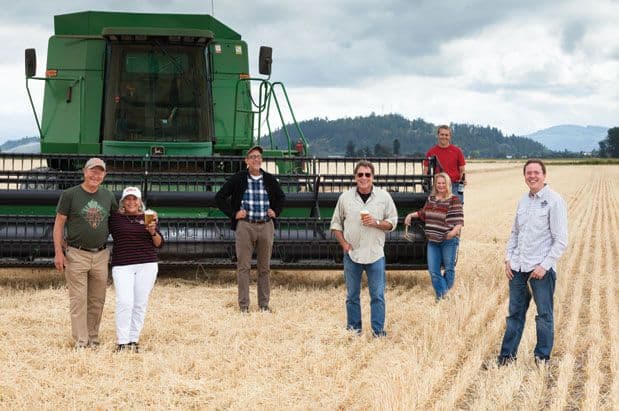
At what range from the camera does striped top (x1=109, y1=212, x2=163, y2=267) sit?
627 centimetres

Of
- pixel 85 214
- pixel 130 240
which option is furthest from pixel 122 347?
pixel 85 214

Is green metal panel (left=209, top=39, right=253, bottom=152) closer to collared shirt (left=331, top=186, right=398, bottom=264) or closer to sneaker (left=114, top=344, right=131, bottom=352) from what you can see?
collared shirt (left=331, top=186, right=398, bottom=264)

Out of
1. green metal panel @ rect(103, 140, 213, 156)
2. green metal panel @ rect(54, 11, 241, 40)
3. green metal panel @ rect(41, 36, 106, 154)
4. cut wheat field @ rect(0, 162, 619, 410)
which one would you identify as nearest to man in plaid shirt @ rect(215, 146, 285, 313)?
cut wheat field @ rect(0, 162, 619, 410)

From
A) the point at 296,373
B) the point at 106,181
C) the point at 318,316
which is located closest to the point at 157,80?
the point at 106,181

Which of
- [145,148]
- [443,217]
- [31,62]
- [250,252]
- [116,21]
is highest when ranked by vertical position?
[116,21]


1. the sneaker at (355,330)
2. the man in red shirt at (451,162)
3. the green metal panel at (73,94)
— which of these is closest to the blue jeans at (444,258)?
the man in red shirt at (451,162)

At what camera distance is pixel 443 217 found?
8.62m

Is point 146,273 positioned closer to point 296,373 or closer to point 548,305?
point 296,373

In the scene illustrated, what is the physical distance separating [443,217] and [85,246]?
3.85 meters

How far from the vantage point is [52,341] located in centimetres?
649

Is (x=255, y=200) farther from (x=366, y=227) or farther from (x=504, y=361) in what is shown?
(x=504, y=361)

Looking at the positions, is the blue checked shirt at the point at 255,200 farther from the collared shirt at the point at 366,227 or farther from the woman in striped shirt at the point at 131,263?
the woman in striped shirt at the point at 131,263

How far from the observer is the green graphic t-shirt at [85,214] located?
20.1 ft

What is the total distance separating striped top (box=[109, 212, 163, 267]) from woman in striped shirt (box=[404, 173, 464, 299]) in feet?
10.7
